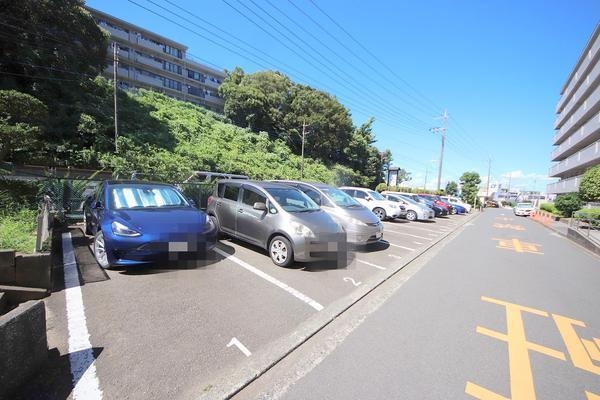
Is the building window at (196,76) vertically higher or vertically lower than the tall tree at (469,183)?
higher

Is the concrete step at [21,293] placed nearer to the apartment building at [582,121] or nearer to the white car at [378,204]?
the white car at [378,204]

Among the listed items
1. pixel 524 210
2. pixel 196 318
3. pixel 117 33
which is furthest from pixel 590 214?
pixel 117 33

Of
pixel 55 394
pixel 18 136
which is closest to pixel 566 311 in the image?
pixel 55 394

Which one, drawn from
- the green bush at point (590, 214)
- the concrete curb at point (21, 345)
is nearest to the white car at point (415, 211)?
the green bush at point (590, 214)

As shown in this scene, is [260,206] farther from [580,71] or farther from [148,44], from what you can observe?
[580,71]

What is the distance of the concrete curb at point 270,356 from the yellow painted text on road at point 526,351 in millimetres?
1632

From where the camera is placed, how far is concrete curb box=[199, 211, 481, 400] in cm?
248

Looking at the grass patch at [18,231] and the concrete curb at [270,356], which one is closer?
the concrete curb at [270,356]

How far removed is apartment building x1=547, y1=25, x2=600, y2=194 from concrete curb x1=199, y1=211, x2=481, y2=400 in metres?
33.7

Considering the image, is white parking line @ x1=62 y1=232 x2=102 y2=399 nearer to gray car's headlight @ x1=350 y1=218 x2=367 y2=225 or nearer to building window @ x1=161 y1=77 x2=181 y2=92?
gray car's headlight @ x1=350 y1=218 x2=367 y2=225

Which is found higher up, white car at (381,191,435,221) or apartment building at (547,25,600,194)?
apartment building at (547,25,600,194)

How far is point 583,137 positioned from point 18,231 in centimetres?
4395

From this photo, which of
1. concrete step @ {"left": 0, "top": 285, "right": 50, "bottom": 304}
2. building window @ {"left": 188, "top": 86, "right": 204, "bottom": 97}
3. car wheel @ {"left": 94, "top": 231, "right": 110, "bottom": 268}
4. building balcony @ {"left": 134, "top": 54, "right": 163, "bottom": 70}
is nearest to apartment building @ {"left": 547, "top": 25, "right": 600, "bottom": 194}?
car wheel @ {"left": 94, "top": 231, "right": 110, "bottom": 268}

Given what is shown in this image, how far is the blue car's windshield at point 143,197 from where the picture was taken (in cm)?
538
